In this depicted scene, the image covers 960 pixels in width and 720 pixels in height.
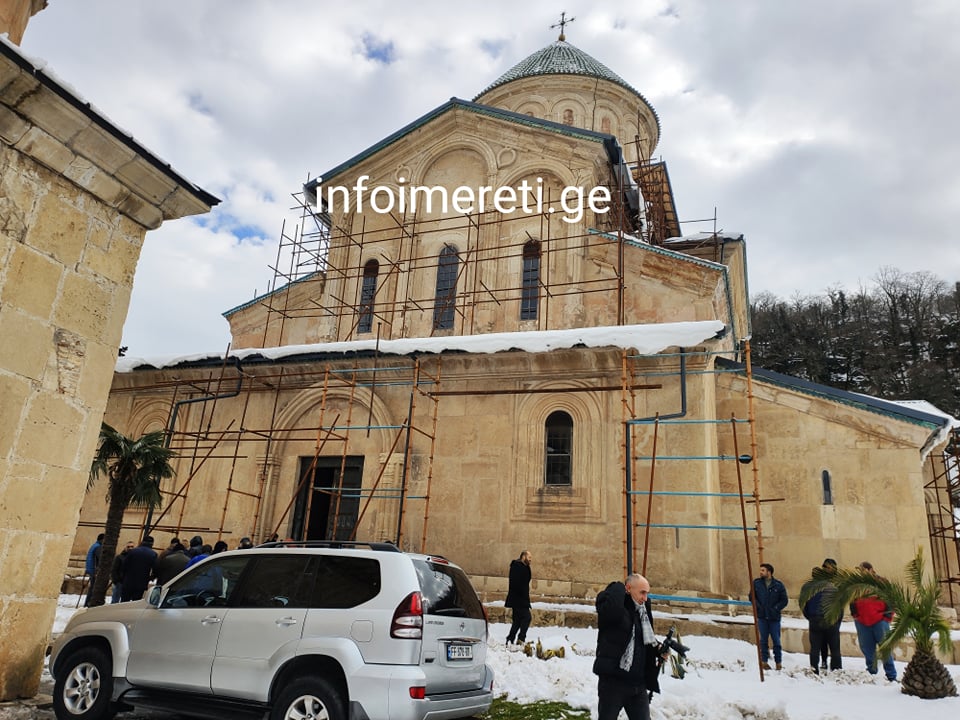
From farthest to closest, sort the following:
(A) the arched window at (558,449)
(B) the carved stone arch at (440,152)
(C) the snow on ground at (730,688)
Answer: (B) the carved stone arch at (440,152) < (A) the arched window at (558,449) < (C) the snow on ground at (730,688)

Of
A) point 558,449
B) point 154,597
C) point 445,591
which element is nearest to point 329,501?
point 558,449

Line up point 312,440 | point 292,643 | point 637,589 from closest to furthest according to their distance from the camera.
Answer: point 292,643 < point 637,589 < point 312,440

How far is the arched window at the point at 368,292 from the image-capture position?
1761cm

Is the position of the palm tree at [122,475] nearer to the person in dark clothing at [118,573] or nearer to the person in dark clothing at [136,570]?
the person in dark clothing at [118,573]

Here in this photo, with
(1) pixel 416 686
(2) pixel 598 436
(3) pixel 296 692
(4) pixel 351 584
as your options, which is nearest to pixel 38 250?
(4) pixel 351 584

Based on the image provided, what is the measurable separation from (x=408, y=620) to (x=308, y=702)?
36.4 inches

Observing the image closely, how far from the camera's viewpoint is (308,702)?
495 cm

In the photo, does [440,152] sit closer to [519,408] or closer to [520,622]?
[519,408]

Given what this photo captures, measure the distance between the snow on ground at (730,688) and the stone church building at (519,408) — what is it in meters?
1.90

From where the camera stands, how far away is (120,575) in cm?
1083

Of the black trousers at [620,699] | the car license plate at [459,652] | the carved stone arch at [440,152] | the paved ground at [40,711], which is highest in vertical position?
the carved stone arch at [440,152]

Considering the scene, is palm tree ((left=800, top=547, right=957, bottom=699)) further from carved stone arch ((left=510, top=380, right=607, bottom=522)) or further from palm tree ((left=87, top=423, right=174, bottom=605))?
palm tree ((left=87, top=423, right=174, bottom=605))

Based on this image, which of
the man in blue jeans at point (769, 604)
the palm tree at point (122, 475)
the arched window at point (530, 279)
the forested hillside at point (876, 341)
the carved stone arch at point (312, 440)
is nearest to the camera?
the man in blue jeans at point (769, 604)

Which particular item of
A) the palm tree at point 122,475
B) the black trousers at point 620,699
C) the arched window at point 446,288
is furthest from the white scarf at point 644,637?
the arched window at point 446,288
